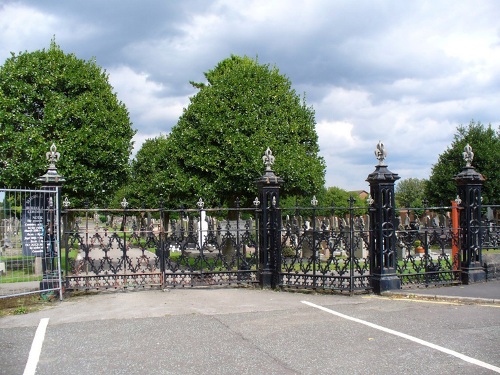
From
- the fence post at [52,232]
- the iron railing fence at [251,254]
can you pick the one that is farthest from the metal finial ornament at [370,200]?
the fence post at [52,232]

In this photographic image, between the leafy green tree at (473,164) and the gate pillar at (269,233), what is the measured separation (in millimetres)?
22959

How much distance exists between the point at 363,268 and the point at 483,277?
10.4 ft

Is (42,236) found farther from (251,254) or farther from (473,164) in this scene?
(473,164)

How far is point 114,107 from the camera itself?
19172 millimetres

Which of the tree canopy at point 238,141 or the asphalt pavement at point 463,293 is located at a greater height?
the tree canopy at point 238,141

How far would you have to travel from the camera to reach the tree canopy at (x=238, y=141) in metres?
18.8

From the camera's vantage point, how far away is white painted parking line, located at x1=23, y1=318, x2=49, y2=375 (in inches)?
217

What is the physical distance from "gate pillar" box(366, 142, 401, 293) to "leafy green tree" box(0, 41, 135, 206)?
36.5 ft

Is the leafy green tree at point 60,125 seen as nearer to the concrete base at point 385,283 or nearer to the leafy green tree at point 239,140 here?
the leafy green tree at point 239,140

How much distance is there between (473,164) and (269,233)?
961 inches

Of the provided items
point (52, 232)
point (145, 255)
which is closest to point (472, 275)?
point (145, 255)

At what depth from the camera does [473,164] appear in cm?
3108

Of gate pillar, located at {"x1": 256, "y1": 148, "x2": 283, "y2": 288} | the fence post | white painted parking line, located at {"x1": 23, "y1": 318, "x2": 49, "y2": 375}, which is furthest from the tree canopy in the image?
white painted parking line, located at {"x1": 23, "y1": 318, "x2": 49, "y2": 375}

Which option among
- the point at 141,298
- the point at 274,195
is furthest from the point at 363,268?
the point at 141,298
